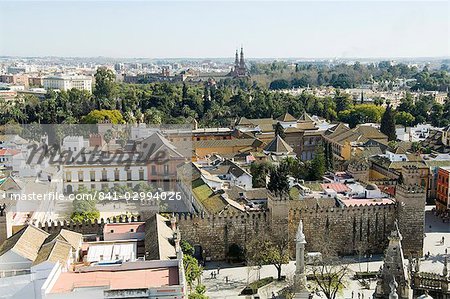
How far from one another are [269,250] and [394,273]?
852 cm

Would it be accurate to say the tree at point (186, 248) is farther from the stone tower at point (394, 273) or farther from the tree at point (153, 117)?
the tree at point (153, 117)

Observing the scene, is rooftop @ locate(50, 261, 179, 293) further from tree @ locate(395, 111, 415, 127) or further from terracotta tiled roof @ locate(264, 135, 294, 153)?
tree @ locate(395, 111, 415, 127)

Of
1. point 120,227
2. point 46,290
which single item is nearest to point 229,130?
point 120,227

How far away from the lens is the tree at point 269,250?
Result: 53.3ft

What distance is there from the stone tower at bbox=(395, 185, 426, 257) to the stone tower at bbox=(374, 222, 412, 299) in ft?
32.5

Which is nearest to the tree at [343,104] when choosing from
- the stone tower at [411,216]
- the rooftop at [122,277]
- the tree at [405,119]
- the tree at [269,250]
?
the tree at [405,119]

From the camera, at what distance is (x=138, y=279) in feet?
36.2

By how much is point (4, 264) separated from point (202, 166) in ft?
46.2

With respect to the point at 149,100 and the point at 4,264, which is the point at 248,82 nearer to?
the point at 149,100

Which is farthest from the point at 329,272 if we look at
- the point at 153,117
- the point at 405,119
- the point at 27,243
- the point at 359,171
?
the point at 405,119

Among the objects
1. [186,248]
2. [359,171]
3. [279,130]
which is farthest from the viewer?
[279,130]

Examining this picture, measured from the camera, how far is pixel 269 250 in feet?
54.3

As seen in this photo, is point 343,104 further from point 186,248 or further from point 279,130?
point 186,248

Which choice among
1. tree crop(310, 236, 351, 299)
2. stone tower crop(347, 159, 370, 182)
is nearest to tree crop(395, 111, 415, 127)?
stone tower crop(347, 159, 370, 182)
